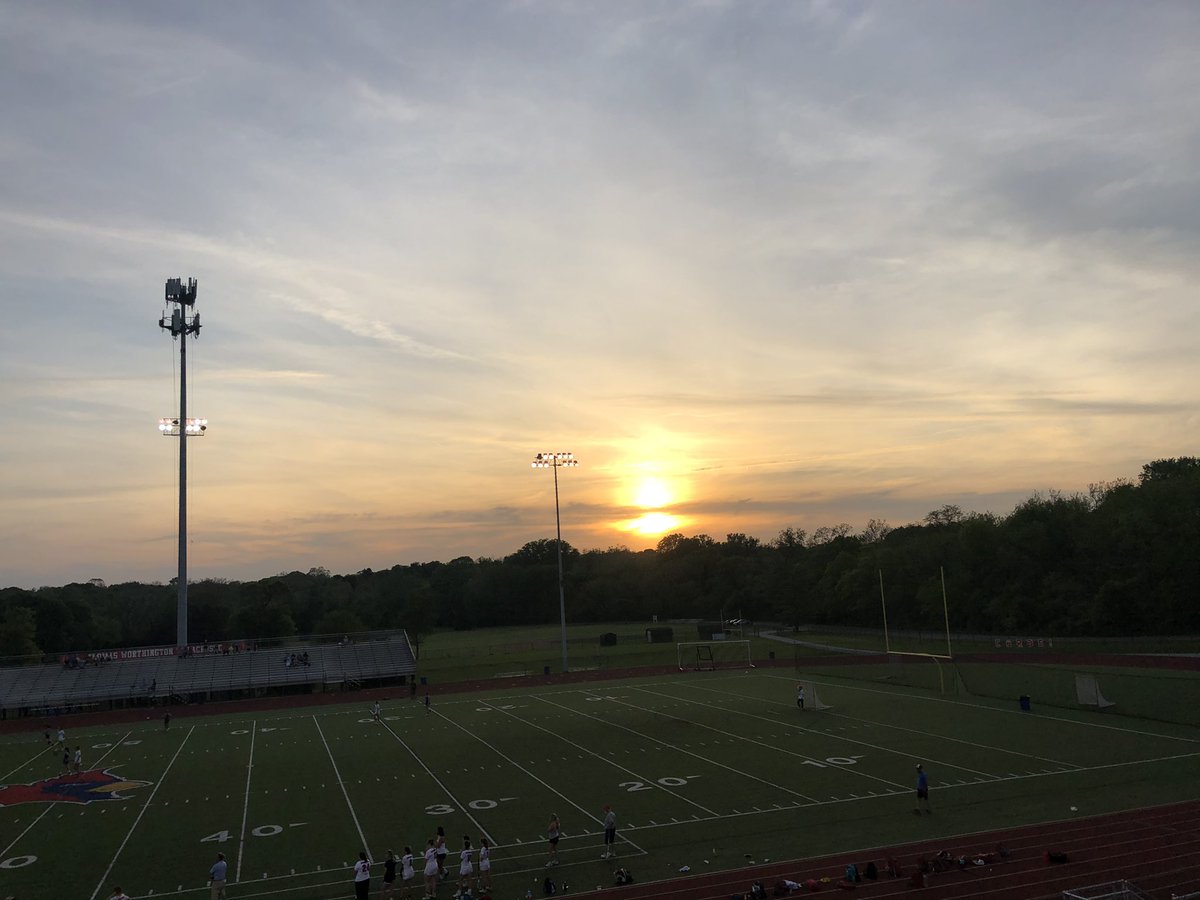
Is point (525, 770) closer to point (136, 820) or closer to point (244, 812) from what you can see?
point (244, 812)

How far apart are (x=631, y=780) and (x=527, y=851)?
7.35 meters

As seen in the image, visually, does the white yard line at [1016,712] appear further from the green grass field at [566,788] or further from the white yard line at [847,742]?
the white yard line at [847,742]

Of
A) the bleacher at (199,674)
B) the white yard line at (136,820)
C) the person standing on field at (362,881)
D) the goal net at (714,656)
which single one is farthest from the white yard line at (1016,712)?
the white yard line at (136,820)

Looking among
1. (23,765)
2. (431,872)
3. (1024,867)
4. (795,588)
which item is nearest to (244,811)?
(431,872)

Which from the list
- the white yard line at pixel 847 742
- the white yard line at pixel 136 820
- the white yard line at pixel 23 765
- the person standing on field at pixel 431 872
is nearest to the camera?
the person standing on field at pixel 431 872

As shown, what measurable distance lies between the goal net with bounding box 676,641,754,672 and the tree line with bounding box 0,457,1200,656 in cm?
1575

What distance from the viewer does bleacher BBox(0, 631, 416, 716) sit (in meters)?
53.7

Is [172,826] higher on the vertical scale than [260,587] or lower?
lower

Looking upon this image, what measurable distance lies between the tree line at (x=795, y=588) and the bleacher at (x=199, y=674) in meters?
28.4

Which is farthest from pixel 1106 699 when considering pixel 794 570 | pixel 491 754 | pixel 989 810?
pixel 794 570

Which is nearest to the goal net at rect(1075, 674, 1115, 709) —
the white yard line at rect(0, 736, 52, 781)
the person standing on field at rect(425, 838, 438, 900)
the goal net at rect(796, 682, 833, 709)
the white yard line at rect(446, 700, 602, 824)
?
the goal net at rect(796, 682, 833, 709)

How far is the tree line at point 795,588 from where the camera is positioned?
208 feet

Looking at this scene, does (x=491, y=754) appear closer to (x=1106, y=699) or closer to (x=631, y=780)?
(x=631, y=780)

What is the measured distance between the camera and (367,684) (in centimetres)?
5875
